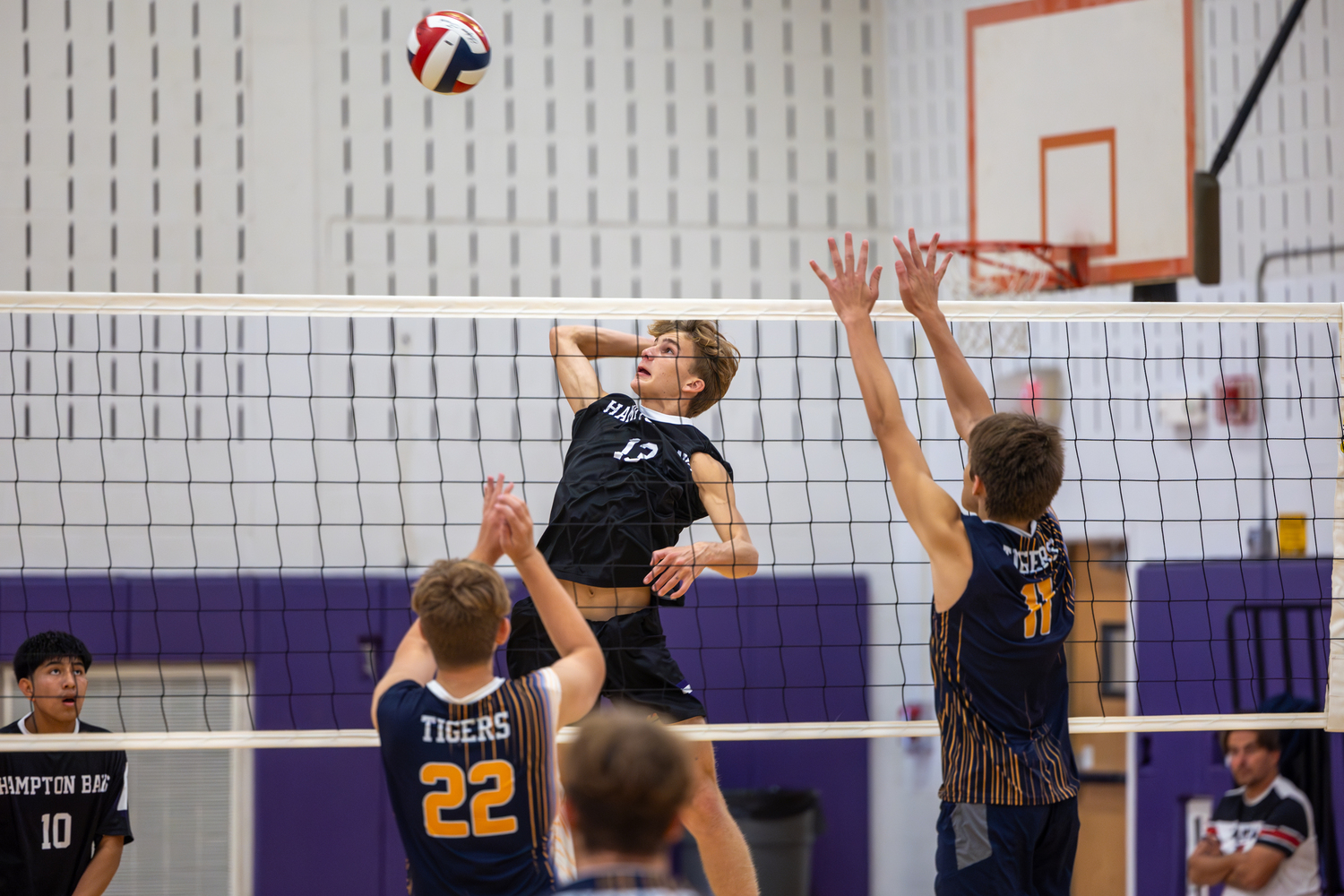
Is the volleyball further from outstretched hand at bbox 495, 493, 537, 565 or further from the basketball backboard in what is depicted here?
the basketball backboard

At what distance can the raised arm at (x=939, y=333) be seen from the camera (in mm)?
3680

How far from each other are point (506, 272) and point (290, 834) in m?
3.99

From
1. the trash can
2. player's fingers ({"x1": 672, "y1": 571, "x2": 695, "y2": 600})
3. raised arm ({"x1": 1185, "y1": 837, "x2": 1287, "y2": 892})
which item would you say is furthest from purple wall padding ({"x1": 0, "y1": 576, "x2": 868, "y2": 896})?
player's fingers ({"x1": 672, "y1": 571, "x2": 695, "y2": 600})

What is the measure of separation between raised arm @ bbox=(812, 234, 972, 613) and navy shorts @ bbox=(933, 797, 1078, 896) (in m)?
0.54

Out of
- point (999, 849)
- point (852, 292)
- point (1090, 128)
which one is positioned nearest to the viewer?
point (999, 849)

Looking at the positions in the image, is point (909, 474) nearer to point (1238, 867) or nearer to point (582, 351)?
point (582, 351)

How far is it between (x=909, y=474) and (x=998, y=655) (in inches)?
20.1

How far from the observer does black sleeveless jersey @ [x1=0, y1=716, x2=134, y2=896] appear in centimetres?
477

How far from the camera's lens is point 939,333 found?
368cm

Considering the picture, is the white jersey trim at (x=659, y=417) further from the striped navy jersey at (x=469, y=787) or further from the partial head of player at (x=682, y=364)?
the striped navy jersey at (x=469, y=787)

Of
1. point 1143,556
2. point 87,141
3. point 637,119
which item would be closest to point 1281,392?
point 1143,556

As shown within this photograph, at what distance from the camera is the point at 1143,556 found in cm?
808

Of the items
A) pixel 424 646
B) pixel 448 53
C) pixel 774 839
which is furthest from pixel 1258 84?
pixel 424 646

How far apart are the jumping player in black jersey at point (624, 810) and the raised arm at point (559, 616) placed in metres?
0.90
